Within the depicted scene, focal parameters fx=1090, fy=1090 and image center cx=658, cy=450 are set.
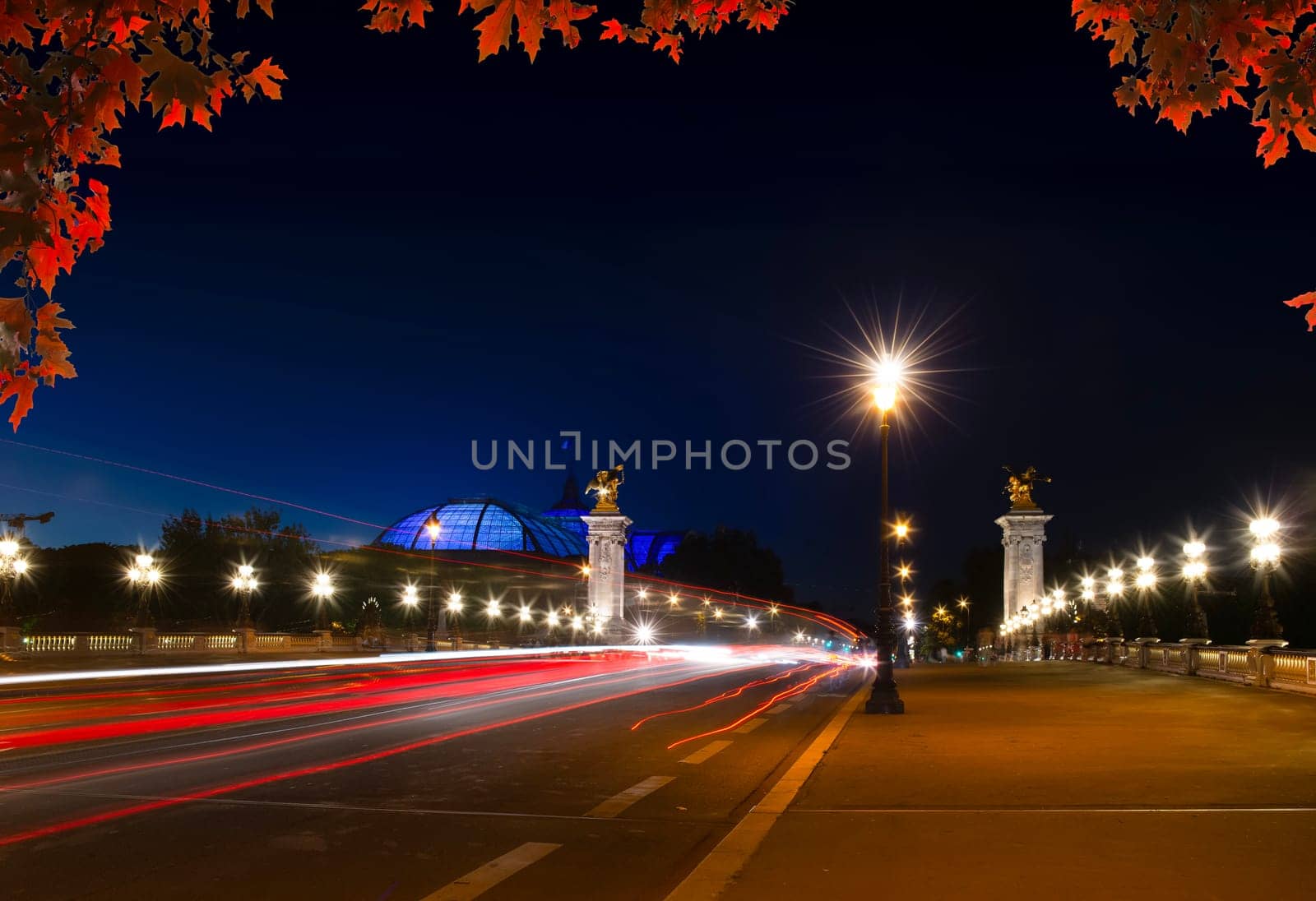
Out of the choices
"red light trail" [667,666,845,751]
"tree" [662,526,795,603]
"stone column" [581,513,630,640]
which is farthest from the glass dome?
"red light trail" [667,666,845,751]

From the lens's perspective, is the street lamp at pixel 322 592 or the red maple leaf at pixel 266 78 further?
the street lamp at pixel 322 592

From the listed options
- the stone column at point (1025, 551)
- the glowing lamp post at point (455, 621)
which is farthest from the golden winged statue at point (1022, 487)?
the glowing lamp post at point (455, 621)

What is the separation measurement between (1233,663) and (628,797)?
23729mm

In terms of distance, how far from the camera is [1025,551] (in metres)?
81.7

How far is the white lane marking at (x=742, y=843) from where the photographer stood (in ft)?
23.6

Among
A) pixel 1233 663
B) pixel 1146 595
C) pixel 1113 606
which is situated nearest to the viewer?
pixel 1233 663

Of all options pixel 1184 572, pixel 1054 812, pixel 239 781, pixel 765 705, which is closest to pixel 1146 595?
pixel 1184 572

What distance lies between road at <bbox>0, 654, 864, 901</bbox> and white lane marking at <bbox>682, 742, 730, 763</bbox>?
0.29 ft

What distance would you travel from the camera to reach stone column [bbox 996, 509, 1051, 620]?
80875 millimetres

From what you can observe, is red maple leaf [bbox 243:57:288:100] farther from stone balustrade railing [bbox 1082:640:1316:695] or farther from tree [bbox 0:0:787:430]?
stone balustrade railing [bbox 1082:640:1316:695]

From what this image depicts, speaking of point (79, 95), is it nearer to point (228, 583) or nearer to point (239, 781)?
point (239, 781)

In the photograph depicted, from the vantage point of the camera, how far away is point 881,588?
25047 millimetres

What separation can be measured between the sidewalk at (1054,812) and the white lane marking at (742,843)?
113mm

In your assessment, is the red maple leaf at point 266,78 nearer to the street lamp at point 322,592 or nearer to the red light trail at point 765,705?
the red light trail at point 765,705
